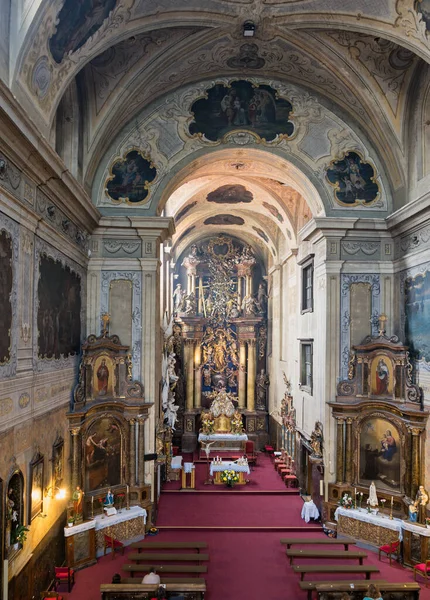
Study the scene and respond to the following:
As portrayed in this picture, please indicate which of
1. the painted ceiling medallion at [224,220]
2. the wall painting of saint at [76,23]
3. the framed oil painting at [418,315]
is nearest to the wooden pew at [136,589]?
the framed oil painting at [418,315]

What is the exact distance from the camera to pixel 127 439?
13586 millimetres

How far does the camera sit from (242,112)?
1459 centimetres

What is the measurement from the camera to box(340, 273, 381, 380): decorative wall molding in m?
14.4

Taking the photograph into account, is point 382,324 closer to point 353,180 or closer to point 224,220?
point 353,180

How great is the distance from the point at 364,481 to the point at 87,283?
9.89 m

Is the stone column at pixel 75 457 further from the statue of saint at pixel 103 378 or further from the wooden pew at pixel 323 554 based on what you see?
the wooden pew at pixel 323 554

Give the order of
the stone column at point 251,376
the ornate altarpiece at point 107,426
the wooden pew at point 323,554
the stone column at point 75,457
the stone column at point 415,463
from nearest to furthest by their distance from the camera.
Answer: the wooden pew at point 323,554 < the stone column at point 75,457 < the ornate altarpiece at point 107,426 < the stone column at point 415,463 < the stone column at point 251,376

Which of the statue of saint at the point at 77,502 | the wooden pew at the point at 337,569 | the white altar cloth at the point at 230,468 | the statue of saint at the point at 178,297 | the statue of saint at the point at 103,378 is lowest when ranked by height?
the white altar cloth at the point at 230,468

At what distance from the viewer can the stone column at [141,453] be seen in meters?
13.7

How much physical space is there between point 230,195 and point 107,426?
12.2 m

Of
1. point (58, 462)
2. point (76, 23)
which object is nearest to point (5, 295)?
point (58, 462)

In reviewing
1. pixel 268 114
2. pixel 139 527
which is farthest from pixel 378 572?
pixel 268 114

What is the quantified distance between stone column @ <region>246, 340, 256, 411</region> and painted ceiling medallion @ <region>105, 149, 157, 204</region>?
13.4 metres

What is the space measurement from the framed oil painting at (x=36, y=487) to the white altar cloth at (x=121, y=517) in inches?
118
